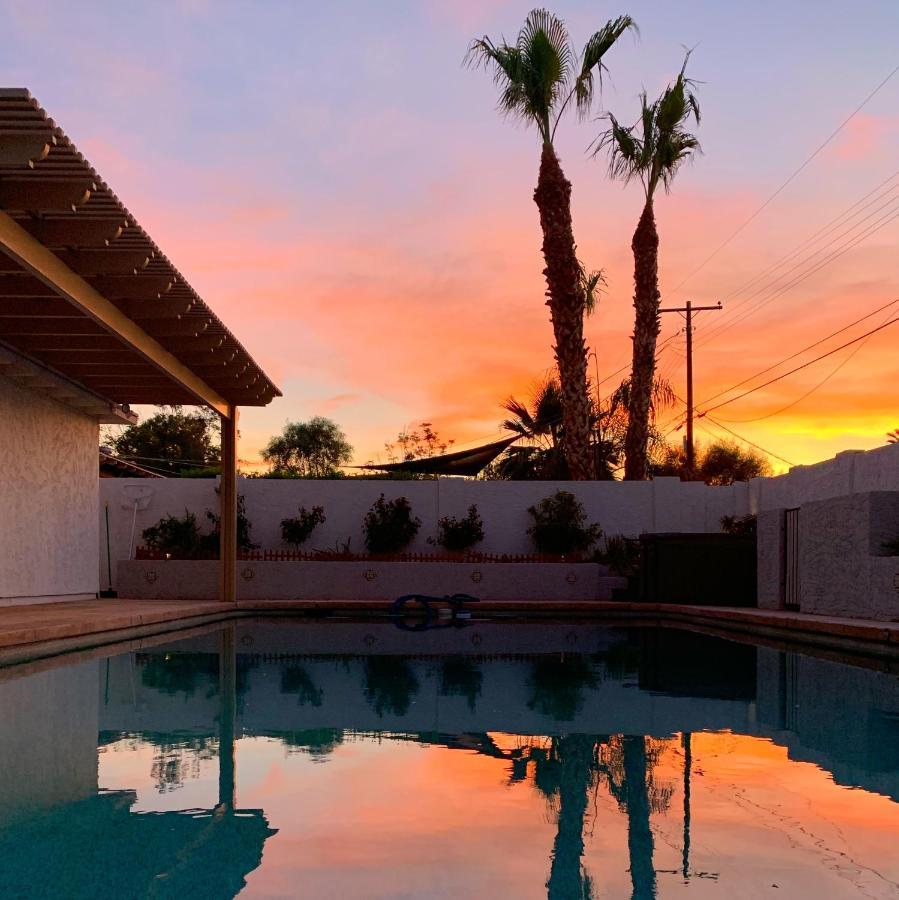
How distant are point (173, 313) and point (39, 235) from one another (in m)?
2.84

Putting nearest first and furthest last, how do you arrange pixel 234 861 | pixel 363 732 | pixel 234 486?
pixel 234 861 < pixel 363 732 < pixel 234 486

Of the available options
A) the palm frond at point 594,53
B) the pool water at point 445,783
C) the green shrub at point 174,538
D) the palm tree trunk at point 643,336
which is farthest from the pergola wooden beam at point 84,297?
the palm tree trunk at point 643,336

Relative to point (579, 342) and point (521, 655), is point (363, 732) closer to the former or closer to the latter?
point (521, 655)

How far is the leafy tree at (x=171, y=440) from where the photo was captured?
4512 cm

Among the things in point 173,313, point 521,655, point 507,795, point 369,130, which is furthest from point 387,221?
point 507,795

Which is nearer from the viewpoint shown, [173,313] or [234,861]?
[234,861]

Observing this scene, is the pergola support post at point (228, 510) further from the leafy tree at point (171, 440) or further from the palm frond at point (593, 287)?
the leafy tree at point (171, 440)

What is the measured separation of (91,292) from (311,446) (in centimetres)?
4004

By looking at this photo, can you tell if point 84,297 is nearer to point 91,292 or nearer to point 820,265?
point 91,292

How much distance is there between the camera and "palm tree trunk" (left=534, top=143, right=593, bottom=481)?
2227 centimetres

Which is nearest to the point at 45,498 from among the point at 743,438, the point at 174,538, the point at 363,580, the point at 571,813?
the point at 174,538

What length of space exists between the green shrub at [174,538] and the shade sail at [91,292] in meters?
3.37

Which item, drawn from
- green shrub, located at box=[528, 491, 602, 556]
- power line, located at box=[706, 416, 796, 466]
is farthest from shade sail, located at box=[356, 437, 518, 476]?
power line, located at box=[706, 416, 796, 466]

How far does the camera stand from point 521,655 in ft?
41.8
